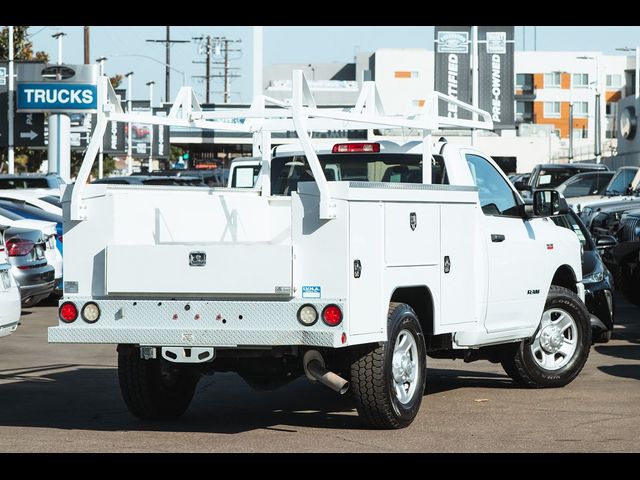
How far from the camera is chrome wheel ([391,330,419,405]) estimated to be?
31.4 ft

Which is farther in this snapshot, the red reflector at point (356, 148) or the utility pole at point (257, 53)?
the red reflector at point (356, 148)

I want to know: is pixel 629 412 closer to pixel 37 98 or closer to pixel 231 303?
pixel 231 303

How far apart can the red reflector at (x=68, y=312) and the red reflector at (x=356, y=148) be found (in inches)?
104

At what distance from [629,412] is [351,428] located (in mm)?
2285

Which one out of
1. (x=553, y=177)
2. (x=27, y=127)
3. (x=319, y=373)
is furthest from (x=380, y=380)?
(x=27, y=127)

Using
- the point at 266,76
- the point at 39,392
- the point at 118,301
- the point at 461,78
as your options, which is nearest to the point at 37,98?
the point at 461,78

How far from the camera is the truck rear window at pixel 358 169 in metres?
10.7

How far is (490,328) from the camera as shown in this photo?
1088cm

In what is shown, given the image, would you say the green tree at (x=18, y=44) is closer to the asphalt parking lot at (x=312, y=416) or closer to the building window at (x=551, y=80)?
the asphalt parking lot at (x=312, y=416)

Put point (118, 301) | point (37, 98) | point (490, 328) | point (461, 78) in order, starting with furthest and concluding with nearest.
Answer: point (461, 78) → point (37, 98) → point (490, 328) → point (118, 301)

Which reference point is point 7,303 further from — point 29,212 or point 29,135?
point 29,135

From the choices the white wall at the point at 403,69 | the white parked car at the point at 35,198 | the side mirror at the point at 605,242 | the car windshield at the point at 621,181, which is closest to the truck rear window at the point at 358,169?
the side mirror at the point at 605,242

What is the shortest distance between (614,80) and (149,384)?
126635 millimetres
